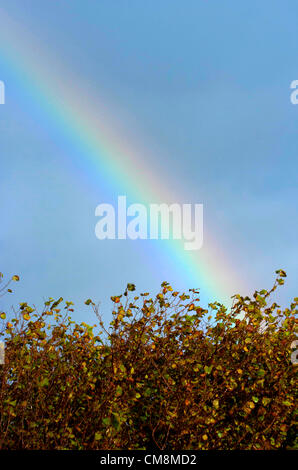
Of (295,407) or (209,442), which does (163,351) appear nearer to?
(209,442)

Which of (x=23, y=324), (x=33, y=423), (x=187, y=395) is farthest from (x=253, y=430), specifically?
(x=23, y=324)

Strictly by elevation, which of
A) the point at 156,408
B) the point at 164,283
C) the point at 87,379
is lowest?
the point at 156,408

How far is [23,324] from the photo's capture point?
7082 millimetres

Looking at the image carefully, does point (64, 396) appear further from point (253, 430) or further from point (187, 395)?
point (253, 430)

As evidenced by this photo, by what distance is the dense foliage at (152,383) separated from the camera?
6.27 meters

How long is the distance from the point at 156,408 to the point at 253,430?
48.5 inches

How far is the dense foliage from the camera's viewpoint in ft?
20.6

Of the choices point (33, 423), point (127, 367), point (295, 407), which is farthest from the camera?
point (295, 407)

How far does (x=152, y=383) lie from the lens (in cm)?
697

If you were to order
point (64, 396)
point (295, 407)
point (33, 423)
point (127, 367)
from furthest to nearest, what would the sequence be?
1. point (295, 407)
2. point (127, 367)
3. point (64, 396)
4. point (33, 423)

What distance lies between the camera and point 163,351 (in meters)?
7.10

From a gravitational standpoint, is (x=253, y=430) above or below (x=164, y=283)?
below
